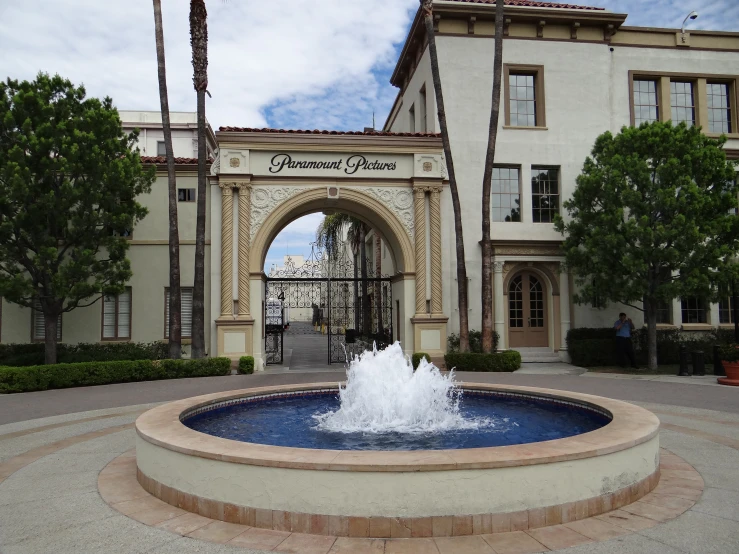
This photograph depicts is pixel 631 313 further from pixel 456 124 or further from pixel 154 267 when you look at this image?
pixel 154 267

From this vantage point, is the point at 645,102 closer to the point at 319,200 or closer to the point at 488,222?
the point at 488,222

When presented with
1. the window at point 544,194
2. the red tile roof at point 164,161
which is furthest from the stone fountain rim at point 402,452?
the window at point 544,194

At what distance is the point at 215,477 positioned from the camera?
5.13 m

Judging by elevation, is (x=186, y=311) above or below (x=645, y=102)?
below

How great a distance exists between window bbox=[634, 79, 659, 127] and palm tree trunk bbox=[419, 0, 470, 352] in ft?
28.4

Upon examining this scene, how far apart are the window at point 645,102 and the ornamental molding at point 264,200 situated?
13.2m

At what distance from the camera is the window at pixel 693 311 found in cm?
2181

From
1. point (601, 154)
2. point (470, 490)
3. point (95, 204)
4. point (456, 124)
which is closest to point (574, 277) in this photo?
point (601, 154)

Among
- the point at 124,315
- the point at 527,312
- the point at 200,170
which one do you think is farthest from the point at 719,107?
the point at 124,315

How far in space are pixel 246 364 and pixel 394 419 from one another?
34.0ft

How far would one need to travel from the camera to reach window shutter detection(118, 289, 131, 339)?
19578 millimetres

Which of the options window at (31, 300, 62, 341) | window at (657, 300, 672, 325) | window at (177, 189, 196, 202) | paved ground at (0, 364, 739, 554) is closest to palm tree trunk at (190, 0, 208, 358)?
window at (177, 189, 196, 202)

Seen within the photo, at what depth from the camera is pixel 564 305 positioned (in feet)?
67.8

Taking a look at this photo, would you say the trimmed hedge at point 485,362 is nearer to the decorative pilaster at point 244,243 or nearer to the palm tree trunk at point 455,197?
the palm tree trunk at point 455,197
